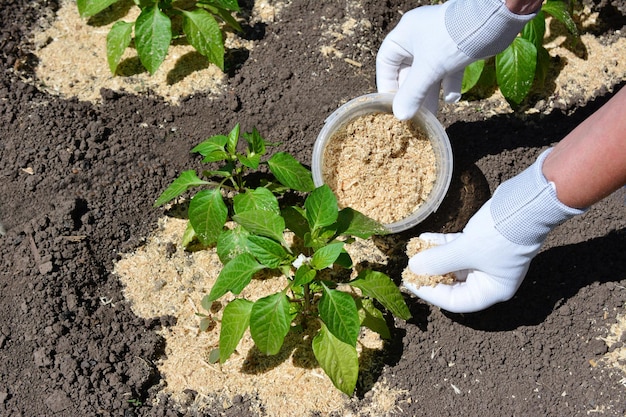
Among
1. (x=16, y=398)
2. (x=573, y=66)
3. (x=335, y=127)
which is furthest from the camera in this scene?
(x=573, y=66)

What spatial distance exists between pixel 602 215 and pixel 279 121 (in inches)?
53.7

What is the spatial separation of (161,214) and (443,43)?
4.13 ft

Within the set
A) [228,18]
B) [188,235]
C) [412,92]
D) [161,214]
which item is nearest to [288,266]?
[188,235]

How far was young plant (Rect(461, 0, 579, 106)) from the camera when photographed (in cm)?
272

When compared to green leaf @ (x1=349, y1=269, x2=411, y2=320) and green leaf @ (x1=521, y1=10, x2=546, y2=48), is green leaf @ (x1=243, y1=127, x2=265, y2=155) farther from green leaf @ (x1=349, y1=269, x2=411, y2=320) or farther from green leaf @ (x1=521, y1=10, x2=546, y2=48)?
green leaf @ (x1=521, y1=10, x2=546, y2=48)

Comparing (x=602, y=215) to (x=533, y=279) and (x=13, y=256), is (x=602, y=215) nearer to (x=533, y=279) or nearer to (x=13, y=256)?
(x=533, y=279)

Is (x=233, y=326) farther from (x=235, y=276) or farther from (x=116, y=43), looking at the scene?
(x=116, y=43)

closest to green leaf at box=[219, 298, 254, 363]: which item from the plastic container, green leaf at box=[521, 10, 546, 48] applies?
the plastic container

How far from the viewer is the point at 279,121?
2.82m

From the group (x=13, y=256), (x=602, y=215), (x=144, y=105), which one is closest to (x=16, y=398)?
(x=13, y=256)

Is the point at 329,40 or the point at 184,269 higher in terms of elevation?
the point at 329,40

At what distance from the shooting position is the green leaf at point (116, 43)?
9.12 feet

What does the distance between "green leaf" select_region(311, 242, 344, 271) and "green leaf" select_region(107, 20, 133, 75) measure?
1297 mm

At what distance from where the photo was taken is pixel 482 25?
235 cm
